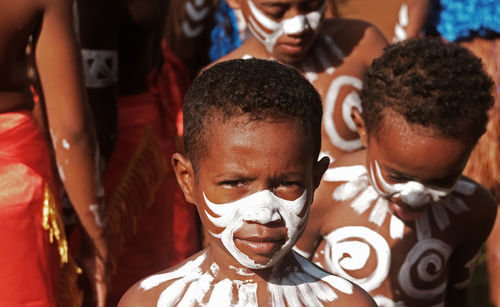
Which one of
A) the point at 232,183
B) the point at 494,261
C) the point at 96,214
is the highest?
the point at 232,183

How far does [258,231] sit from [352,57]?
135 centimetres

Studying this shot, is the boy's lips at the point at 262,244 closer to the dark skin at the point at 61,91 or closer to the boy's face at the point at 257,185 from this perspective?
the boy's face at the point at 257,185

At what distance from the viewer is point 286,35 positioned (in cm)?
272

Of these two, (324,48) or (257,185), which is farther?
(324,48)

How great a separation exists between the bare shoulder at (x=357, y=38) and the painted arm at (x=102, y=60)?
2.66 feet

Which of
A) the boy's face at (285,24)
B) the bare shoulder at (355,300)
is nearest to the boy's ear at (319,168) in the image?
the bare shoulder at (355,300)

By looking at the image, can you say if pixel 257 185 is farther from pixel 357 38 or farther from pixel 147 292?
pixel 357 38

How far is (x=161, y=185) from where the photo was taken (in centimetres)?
348

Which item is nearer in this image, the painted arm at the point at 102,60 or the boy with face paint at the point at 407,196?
the boy with face paint at the point at 407,196

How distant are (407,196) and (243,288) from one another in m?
0.64

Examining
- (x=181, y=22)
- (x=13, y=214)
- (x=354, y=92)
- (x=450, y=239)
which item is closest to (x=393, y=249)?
(x=450, y=239)

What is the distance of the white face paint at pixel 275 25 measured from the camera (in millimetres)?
2686

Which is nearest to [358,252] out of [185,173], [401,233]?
[401,233]

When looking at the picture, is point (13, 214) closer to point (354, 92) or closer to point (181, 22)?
point (354, 92)
